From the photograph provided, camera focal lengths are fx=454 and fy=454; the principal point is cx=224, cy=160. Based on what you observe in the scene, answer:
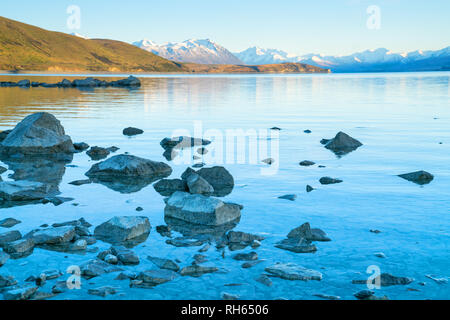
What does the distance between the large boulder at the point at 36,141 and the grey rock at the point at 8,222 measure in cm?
1083

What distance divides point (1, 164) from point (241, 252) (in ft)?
44.5

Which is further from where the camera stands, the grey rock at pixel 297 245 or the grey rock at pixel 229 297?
the grey rock at pixel 297 245

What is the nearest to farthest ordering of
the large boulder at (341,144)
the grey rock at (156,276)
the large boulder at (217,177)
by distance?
the grey rock at (156,276)
the large boulder at (217,177)
the large boulder at (341,144)

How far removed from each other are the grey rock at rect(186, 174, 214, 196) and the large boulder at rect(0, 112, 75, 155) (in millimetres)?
9866

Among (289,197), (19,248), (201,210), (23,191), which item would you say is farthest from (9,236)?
(289,197)

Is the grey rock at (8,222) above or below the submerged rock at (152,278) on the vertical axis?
above

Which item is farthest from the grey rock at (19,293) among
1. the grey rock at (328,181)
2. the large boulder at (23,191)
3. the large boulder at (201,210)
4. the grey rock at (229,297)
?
the grey rock at (328,181)

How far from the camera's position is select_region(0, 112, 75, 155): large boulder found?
2141cm

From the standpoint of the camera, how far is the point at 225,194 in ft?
47.4

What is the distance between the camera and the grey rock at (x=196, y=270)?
8688 millimetres

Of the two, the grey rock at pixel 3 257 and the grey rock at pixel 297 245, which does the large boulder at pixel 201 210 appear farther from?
the grey rock at pixel 3 257

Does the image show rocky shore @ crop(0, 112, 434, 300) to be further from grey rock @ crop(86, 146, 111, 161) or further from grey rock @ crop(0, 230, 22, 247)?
grey rock @ crop(86, 146, 111, 161)

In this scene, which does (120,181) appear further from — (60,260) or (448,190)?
(448,190)

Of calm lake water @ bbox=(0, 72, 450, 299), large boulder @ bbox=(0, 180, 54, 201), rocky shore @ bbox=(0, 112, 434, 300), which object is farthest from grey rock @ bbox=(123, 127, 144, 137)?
large boulder @ bbox=(0, 180, 54, 201)
